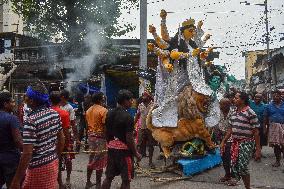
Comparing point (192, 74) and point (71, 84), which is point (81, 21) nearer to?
point (71, 84)

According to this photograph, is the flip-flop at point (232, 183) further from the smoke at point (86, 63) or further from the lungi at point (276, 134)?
the smoke at point (86, 63)

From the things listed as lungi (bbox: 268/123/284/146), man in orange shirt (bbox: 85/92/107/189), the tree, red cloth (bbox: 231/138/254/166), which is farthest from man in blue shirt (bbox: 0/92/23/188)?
the tree

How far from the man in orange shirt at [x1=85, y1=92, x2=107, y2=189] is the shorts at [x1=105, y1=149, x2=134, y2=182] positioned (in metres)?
1.23

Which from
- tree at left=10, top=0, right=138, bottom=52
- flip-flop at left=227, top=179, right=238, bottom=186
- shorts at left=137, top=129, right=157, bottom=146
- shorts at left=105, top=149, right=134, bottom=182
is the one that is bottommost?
flip-flop at left=227, top=179, right=238, bottom=186

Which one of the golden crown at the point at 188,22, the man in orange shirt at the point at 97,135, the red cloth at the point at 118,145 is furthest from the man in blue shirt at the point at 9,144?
the golden crown at the point at 188,22

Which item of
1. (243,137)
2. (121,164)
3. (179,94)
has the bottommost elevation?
(121,164)

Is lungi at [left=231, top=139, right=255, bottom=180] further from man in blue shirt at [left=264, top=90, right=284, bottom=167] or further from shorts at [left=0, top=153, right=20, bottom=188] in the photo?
man in blue shirt at [left=264, top=90, right=284, bottom=167]

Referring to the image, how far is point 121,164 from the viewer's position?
6402 mm

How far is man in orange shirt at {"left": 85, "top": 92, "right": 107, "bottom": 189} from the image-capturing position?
25.2ft

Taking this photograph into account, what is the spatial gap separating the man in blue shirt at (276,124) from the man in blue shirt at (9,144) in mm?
7259

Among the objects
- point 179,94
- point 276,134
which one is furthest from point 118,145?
point 276,134

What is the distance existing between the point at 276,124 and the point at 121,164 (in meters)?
5.84

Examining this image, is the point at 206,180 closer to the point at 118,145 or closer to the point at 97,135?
the point at 97,135

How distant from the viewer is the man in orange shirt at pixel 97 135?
7695mm
